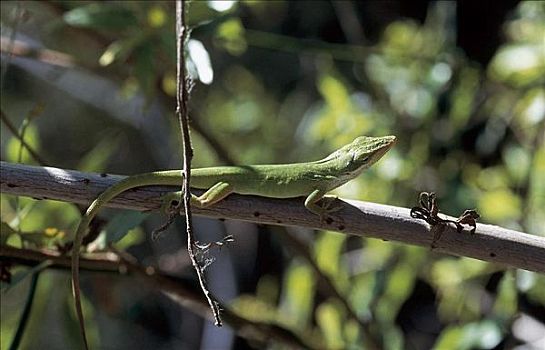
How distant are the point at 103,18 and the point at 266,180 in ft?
2.60

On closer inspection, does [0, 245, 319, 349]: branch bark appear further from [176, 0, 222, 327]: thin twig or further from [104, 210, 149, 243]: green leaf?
[176, 0, 222, 327]: thin twig

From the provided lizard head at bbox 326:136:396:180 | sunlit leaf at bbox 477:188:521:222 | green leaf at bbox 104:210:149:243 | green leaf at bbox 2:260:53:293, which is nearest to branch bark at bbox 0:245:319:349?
green leaf at bbox 2:260:53:293

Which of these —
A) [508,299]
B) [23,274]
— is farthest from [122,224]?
[508,299]

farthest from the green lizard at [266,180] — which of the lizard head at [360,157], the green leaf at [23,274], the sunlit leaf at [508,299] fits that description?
the sunlit leaf at [508,299]

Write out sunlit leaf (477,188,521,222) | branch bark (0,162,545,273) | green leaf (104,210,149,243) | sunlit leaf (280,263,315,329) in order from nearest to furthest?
branch bark (0,162,545,273), green leaf (104,210,149,243), sunlit leaf (477,188,521,222), sunlit leaf (280,263,315,329)

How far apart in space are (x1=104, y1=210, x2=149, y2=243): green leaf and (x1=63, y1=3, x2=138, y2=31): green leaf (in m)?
0.64

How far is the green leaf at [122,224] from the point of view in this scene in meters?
1.79

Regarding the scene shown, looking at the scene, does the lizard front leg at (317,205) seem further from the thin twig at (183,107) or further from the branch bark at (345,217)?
the thin twig at (183,107)

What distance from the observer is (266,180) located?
1.75 meters

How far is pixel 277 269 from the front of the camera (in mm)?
4117

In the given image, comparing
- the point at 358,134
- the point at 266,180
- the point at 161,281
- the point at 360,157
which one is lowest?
the point at 161,281

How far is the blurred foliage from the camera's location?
7.47ft

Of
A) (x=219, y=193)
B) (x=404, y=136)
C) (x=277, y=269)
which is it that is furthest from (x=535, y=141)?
(x=277, y=269)

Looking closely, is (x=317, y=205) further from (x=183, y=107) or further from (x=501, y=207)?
(x=501, y=207)
